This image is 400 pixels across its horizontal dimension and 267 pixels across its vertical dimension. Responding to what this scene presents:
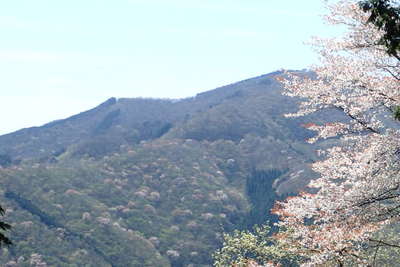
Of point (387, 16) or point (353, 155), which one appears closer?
point (387, 16)

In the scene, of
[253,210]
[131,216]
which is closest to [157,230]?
[131,216]

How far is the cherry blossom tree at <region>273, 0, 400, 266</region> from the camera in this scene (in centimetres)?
1644

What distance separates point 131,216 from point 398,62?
152591mm

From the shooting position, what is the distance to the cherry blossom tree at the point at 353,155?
53.9 feet

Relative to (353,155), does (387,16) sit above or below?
above

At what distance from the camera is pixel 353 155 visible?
18.2 metres

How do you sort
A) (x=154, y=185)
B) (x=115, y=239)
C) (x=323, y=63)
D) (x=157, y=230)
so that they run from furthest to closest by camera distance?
(x=154, y=185) < (x=157, y=230) < (x=115, y=239) < (x=323, y=63)

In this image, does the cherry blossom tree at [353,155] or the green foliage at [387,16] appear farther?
the cherry blossom tree at [353,155]

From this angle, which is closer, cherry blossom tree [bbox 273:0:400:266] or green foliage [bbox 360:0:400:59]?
green foliage [bbox 360:0:400:59]

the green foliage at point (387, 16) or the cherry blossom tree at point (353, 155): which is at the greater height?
the green foliage at point (387, 16)

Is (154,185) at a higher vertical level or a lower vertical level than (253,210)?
higher

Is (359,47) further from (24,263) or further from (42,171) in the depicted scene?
(42,171)

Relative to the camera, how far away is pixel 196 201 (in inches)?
7116

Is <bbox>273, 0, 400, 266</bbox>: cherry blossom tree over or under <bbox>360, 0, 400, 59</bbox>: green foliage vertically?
under
